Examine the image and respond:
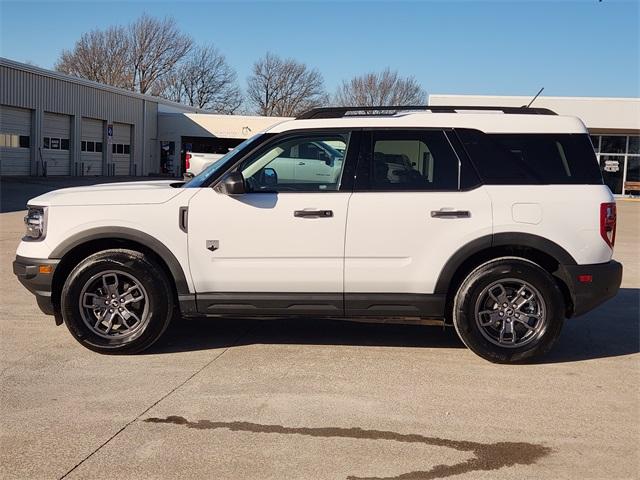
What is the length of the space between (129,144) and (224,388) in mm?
40138

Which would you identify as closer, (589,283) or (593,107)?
(589,283)

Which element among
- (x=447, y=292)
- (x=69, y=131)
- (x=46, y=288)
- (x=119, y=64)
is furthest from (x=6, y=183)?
(x=119, y=64)

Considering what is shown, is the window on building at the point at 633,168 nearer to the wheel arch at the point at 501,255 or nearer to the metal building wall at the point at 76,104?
the metal building wall at the point at 76,104

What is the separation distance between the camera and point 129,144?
42.5 meters

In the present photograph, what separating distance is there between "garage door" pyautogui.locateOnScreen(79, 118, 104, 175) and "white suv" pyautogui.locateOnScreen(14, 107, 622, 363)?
109 feet

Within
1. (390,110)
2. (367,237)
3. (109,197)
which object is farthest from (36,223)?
(390,110)

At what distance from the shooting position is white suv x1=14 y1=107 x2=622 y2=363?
209 inches

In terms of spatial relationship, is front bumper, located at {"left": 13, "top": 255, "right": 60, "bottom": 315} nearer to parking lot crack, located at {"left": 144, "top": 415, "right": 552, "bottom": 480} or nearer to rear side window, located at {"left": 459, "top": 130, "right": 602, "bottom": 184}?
parking lot crack, located at {"left": 144, "top": 415, "right": 552, "bottom": 480}

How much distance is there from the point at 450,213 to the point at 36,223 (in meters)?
3.45

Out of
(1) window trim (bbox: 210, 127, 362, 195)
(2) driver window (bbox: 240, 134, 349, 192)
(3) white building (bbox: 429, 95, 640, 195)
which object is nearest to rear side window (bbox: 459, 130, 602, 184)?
(1) window trim (bbox: 210, 127, 362, 195)

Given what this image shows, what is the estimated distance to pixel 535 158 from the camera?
5410 millimetres

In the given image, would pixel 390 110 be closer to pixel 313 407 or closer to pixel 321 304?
pixel 321 304

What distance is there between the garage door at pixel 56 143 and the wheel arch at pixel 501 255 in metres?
A: 31.3

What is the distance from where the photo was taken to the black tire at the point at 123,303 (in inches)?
212
